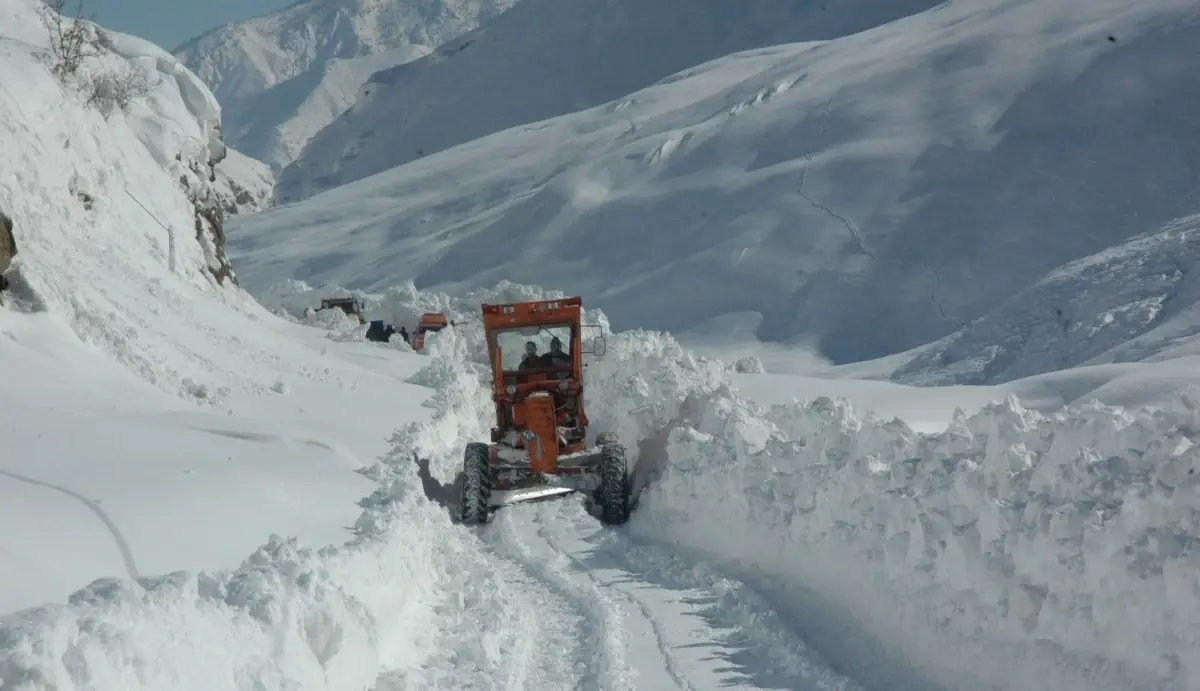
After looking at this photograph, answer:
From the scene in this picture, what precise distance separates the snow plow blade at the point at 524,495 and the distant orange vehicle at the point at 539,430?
1 cm

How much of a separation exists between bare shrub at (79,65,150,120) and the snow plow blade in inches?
424

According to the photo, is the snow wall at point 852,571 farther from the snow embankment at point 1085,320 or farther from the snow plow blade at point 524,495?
the snow embankment at point 1085,320

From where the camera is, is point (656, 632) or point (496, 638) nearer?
point (496, 638)

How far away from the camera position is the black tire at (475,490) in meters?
11.5

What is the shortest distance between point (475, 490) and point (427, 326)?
65.8 ft

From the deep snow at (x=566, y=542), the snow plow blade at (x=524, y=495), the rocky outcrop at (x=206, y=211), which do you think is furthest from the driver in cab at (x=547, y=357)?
the rocky outcrop at (x=206, y=211)

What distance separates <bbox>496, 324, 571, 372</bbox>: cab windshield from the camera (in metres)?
13.1

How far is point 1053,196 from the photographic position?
3297cm

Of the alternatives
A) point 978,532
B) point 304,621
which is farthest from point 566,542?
point 304,621

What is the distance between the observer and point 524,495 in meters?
12.5

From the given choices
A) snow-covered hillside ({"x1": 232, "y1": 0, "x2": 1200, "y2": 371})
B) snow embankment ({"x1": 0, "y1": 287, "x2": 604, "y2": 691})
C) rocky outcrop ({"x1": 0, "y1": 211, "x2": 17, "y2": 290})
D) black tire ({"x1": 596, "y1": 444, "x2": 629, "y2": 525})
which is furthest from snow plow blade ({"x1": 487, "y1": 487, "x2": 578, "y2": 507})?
snow-covered hillside ({"x1": 232, "y1": 0, "x2": 1200, "y2": 371})

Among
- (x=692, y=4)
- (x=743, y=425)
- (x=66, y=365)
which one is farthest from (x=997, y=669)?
(x=692, y=4)

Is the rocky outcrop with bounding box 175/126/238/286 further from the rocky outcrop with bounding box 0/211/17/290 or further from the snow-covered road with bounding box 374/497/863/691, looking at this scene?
the snow-covered road with bounding box 374/497/863/691

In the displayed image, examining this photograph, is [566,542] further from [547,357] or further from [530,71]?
[530,71]
